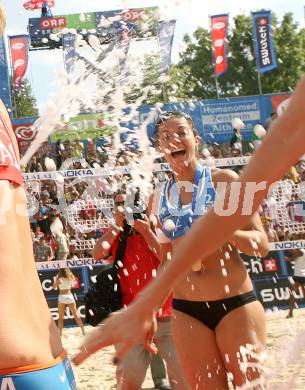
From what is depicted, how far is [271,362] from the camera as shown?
644 centimetres

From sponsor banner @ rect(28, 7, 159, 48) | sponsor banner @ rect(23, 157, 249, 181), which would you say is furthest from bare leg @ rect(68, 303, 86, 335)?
sponsor banner @ rect(28, 7, 159, 48)

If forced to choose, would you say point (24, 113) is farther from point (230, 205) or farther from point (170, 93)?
point (230, 205)

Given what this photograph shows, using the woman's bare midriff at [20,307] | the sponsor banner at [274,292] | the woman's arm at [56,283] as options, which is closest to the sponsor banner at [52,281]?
the woman's arm at [56,283]

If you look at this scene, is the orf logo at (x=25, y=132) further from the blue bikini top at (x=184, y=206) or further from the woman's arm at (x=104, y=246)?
the blue bikini top at (x=184, y=206)

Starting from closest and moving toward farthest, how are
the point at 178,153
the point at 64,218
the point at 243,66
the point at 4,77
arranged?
1. the point at 178,153
2. the point at 64,218
3. the point at 4,77
4. the point at 243,66

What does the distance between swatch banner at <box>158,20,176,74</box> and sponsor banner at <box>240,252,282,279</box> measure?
13.6m

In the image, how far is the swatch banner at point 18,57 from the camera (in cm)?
2509

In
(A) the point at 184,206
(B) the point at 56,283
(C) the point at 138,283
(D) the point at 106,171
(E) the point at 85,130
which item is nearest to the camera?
(A) the point at 184,206

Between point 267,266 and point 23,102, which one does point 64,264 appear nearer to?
point 267,266

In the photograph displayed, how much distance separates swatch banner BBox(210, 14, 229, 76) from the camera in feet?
89.1

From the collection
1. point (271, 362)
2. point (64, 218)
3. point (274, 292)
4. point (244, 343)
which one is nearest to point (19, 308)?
point (244, 343)

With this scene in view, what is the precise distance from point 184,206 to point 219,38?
83.9 ft

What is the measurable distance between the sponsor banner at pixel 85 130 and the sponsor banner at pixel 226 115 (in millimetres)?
3024

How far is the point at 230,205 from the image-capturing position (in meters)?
1.35
